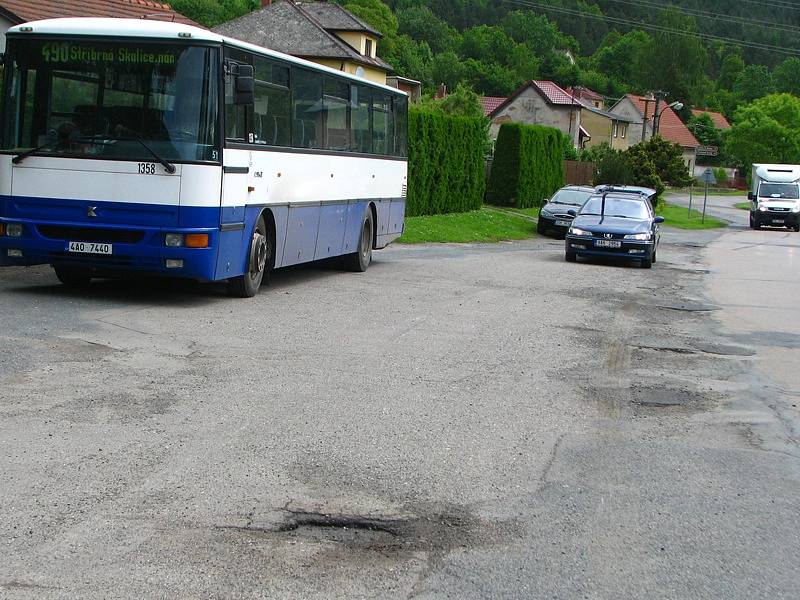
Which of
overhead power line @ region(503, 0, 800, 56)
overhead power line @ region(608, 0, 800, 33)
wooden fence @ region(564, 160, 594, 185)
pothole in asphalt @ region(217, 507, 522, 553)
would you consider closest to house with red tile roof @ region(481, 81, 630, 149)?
wooden fence @ region(564, 160, 594, 185)

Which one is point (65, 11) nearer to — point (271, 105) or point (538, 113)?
point (271, 105)

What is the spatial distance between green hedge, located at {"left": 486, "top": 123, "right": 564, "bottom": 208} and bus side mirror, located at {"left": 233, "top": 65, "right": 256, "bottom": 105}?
107ft

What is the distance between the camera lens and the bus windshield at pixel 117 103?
1272 centimetres

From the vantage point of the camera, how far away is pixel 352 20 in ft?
218

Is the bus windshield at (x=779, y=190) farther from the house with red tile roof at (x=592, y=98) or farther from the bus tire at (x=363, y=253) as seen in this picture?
the house with red tile roof at (x=592, y=98)

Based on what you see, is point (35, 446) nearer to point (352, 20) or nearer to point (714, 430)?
point (714, 430)

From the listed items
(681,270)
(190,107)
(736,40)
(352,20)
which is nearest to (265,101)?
(190,107)

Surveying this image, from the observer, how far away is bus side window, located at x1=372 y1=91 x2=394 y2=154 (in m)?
19.5

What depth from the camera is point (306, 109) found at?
52.3 feet

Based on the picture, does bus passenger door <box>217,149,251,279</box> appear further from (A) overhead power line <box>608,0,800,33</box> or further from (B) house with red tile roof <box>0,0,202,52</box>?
(A) overhead power line <box>608,0,800,33</box>

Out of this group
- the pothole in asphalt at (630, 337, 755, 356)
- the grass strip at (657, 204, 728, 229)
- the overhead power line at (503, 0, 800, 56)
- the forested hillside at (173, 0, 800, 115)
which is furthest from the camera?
the overhead power line at (503, 0, 800, 56)

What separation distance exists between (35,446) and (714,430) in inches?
184

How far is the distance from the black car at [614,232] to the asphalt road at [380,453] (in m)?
10.6

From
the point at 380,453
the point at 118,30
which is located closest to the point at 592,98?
the point at 118,30
